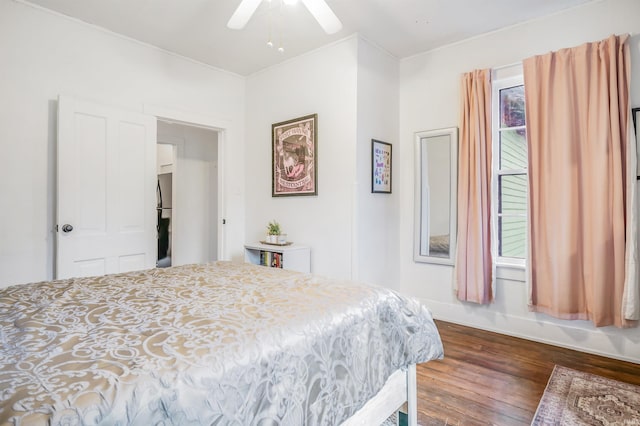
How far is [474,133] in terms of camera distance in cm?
306

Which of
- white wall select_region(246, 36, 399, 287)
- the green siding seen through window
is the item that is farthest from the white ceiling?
the green siding seen through window

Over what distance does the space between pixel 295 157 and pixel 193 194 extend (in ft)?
6.97

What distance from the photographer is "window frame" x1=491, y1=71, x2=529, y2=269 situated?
3014 millimetres

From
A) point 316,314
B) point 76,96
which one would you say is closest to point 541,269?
point 316,314

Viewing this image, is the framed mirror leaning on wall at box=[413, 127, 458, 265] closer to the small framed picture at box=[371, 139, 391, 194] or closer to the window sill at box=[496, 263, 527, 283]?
the small framed picture at box=[371, 139, 391, 194]

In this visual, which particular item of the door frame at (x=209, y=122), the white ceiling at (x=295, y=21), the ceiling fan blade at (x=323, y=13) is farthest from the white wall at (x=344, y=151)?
the ceiling fan blade at (x=323, y=13)

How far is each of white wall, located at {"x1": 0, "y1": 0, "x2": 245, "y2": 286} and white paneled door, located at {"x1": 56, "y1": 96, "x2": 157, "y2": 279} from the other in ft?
0.50

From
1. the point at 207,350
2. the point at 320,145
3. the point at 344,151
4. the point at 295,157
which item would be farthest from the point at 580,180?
the point at 207,350

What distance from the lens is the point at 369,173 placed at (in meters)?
3.28

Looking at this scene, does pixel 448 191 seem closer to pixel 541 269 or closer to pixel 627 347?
pixel 541 269

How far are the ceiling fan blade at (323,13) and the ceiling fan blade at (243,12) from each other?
31cm

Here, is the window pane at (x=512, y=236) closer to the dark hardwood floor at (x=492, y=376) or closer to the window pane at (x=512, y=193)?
the window pane at (x=512, y=193)

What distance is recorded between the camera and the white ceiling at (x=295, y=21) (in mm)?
2646

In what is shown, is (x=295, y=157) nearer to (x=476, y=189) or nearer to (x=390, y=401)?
(x=476, y=189)
